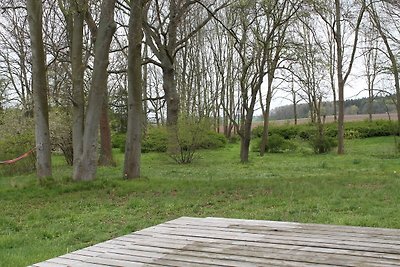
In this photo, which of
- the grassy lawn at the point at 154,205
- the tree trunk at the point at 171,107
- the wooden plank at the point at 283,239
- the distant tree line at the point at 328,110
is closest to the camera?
the wooden plank at the point at 283,239

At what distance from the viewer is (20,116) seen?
22750mm

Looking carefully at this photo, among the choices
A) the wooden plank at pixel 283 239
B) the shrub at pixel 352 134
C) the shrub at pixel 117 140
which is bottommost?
the shrub at pixel 352 134

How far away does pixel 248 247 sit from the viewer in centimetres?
348

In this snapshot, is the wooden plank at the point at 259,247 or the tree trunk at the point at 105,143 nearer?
the wooden plank at the point at 259,247

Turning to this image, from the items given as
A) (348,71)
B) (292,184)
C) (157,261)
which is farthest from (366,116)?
(157,261)

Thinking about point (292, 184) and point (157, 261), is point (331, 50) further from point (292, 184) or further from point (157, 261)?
point (157, 261)

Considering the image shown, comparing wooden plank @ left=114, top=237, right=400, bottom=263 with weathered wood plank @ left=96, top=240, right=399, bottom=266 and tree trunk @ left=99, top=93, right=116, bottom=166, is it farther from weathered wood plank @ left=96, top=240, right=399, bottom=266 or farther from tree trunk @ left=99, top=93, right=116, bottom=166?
tree trunk @ left=99, top=93, right=116, bottom=166

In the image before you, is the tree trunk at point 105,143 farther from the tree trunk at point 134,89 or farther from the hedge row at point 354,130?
the hedge row at point 354,130

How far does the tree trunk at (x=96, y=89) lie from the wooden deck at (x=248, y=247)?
8417 mm

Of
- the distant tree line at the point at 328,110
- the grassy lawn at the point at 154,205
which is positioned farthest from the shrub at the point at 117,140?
the grassy lawn at the point at 154,205

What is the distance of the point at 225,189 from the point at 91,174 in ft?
11.8

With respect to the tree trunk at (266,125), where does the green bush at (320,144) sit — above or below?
below

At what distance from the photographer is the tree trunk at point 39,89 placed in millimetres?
12766

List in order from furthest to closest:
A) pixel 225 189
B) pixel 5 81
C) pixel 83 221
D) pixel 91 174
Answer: pixel 5 81, pixel 91 174, pixel 225 189, pixel 83 221
